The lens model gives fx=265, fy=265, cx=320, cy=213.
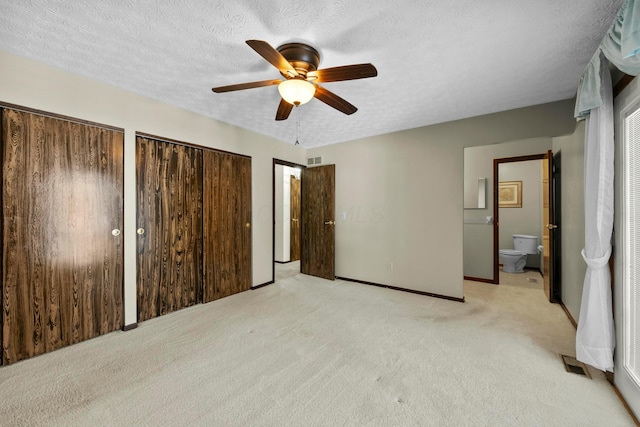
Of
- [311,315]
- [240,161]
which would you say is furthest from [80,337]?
[240,161]

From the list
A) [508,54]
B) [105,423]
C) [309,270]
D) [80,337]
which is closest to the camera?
[105,423]

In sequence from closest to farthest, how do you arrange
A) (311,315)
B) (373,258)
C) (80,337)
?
(80,337)
(311,315)
(373,258)

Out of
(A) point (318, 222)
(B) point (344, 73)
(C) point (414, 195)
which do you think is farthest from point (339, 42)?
(A) point (318, 222)

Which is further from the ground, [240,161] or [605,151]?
[240,161]

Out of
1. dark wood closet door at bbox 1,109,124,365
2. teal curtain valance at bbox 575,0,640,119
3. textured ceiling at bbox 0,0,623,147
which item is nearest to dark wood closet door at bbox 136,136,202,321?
dark wood closet door at bbox 1,109,124,365

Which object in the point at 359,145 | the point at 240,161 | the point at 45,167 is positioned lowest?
the point at 45,167

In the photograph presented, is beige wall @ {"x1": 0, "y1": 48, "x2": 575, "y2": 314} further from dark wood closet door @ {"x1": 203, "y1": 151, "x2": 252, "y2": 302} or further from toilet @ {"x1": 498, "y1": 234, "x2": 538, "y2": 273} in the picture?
toilet @ {"x1": 498, "y1": 234, "x2": 538, "y2": 273}

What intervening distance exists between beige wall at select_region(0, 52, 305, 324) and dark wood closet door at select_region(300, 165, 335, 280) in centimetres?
96

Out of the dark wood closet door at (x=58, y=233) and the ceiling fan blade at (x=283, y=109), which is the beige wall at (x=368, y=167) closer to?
the dark wood closet door at (x=58, y=233)

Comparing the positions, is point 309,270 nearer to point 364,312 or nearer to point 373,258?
point 373,258

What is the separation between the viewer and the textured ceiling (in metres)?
1.58

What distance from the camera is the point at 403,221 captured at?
3910 millimetres

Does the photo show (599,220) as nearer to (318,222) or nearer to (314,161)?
(318,222)

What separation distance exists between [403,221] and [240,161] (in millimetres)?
2528
